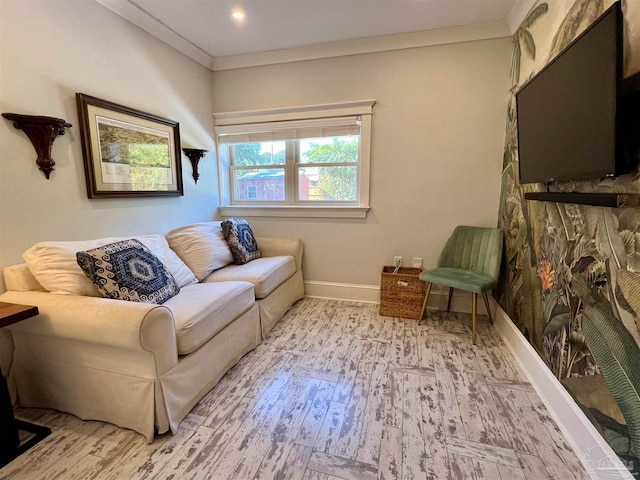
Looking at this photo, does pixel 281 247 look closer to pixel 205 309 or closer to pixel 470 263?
pixel 205 309

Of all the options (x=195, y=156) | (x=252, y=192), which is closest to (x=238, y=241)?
(x=252, y=192)

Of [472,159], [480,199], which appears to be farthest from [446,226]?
[472,159]

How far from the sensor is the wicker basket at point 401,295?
272 centimetres

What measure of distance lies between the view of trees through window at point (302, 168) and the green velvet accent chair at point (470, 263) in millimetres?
1072

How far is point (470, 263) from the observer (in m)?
2.68

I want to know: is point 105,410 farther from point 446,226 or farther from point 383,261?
point 446,226

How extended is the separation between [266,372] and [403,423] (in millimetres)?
902

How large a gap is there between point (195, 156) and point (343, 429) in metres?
2.67

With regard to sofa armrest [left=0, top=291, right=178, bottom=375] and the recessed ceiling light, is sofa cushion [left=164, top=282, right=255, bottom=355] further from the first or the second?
the recessed ceiling light

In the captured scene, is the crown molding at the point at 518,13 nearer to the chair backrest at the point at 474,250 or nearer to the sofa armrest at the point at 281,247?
the chair backrest at the point at 474,250

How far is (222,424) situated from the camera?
5.05 feet

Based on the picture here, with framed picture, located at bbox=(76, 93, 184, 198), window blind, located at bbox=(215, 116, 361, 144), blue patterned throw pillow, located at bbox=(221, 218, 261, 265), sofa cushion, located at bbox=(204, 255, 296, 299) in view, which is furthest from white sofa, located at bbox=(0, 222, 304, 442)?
window blind, located at bbox=(215, 116, 361, 144)

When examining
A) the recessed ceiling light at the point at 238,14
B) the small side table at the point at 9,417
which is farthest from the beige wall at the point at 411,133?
the small side table at the point at 9,417

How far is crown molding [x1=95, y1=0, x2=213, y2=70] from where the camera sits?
2.15m
